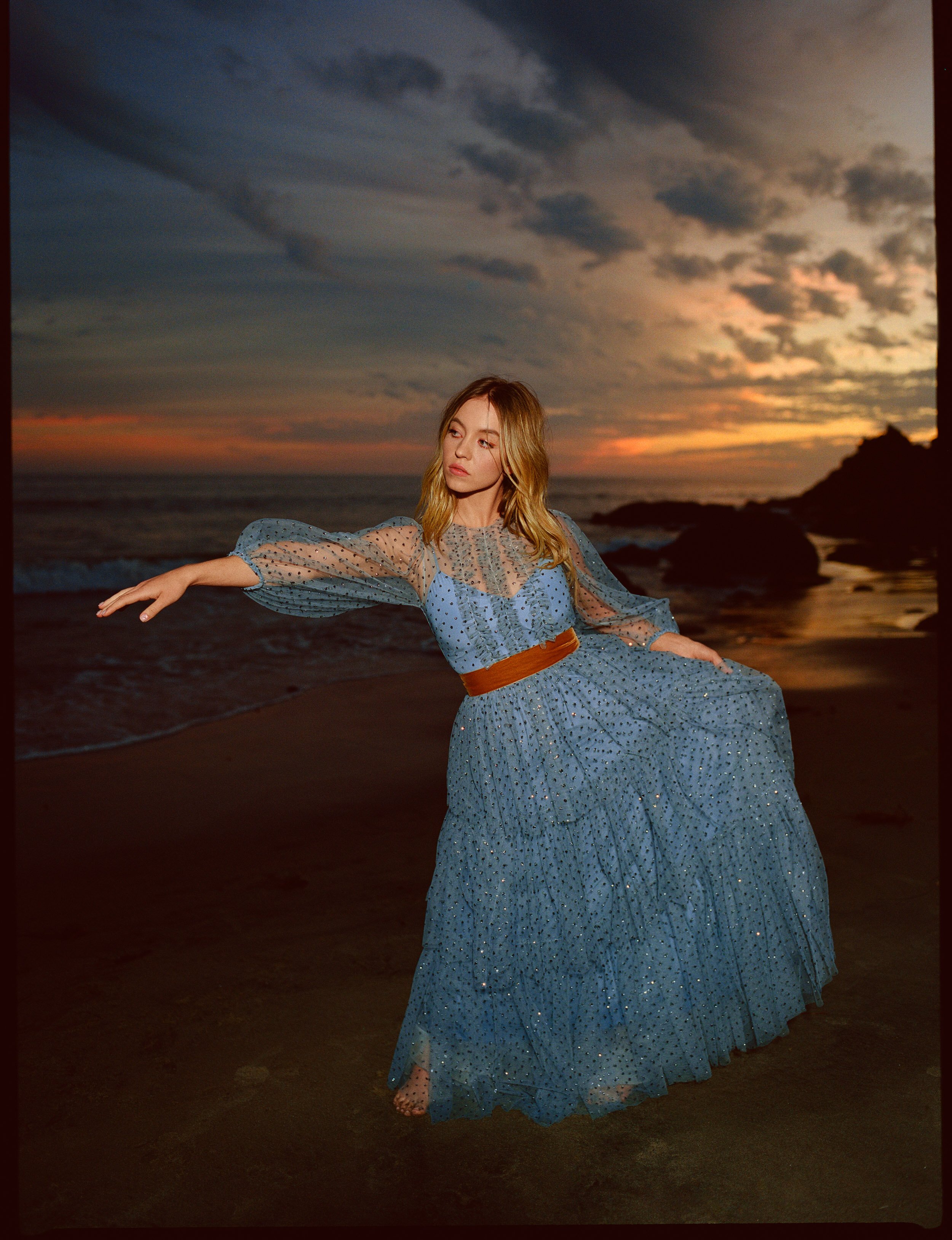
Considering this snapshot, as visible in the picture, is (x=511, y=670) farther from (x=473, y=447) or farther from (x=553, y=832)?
(x=473, y=447)

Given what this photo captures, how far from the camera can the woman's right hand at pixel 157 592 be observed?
2479mm

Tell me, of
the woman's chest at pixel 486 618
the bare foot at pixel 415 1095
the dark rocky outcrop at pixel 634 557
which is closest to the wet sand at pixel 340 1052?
the bare foot at pixel 415 1095

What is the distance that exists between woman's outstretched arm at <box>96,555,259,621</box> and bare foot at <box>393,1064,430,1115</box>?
1.52m

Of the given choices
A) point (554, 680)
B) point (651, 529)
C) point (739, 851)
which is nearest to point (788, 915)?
point (739, 851)

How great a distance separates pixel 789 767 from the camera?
305cm

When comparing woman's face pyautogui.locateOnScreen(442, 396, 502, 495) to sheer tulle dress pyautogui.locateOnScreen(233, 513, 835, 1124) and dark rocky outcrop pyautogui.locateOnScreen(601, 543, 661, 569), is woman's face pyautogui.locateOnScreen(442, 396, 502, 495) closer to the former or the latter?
sheer tulle dress pyautogui.locateOnScreen(233, 513, 835, 1124)

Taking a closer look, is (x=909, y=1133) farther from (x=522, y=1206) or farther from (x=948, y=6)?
(x=948, y=6)

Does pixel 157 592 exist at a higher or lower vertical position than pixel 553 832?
higher

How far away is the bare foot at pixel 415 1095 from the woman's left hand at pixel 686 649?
1522 mm

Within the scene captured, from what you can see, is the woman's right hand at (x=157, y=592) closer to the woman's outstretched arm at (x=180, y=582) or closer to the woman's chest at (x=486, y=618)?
the woman's outstretched arm at (x=180, y=582)

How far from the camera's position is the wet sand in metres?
2.45

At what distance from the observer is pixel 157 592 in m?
2.58

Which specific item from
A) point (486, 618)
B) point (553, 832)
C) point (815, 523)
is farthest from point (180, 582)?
point (815, 523)

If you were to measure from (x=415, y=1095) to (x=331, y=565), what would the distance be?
1575 mm
